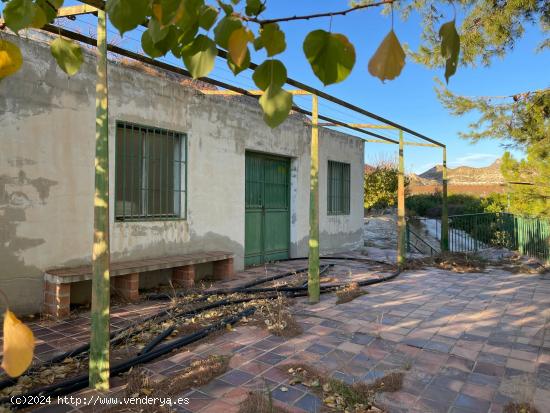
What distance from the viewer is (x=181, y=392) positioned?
9.02 ft

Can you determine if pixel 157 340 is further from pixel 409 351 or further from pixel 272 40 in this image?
pixel 272 40

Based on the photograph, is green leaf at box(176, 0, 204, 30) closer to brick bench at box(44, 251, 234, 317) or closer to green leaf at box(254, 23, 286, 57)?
green leaf at box(254, 23, 286, 57)

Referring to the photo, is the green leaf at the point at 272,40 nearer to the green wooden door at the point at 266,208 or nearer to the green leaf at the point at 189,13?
the green leaf at the point at 189,13

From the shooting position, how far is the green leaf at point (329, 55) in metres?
0.98

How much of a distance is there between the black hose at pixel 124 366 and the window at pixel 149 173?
238cm

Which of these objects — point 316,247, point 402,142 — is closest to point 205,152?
point 316,247

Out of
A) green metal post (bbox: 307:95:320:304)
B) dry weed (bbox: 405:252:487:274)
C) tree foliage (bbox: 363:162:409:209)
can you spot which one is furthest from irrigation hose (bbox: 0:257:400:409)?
tree foliage (bbox: 363:162:409:209)

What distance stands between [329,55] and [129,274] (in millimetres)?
4717

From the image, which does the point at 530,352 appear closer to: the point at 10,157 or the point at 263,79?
the point at 263,79

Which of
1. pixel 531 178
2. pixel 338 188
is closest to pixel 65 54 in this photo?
pixel 531 178

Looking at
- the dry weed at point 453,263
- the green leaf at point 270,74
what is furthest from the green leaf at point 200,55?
the dry weed at point 453,263

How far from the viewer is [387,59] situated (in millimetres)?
952

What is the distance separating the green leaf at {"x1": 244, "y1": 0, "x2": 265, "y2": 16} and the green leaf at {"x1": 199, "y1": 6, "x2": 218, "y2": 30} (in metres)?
0.09

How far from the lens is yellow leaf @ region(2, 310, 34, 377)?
2.36 feet
